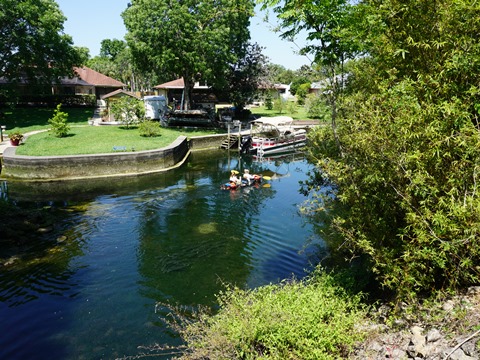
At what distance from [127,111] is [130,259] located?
23.1m

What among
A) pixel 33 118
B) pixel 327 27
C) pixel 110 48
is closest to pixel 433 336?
pixel 327 27

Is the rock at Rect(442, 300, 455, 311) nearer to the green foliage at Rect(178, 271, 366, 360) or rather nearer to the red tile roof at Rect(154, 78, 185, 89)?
the green foliage at Rect(178, 271, 366, 360)

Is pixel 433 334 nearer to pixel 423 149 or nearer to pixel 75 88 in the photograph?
pixel 423 149

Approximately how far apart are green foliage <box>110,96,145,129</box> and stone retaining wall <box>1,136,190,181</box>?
9.91 meters

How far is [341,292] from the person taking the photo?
7.80 metres

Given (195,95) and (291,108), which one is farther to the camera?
(291,108)

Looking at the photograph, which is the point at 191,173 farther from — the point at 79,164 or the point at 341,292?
the point at 341,292

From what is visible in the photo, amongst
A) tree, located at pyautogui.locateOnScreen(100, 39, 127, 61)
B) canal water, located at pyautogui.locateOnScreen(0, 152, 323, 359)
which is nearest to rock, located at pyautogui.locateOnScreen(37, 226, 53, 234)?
canal water, located at pyautogui.locateOnScreen(0, 152, 323, 359)

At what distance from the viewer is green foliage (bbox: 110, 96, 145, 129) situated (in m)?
32.6

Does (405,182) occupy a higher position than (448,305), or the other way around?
(405,182)

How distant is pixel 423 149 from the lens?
5934 mm

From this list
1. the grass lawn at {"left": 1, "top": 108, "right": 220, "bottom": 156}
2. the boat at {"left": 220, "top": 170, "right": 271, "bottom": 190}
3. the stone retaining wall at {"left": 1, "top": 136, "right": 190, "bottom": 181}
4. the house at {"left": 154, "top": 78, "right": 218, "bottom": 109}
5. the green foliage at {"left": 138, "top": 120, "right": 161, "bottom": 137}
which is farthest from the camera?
the house at {"left": 154, "top": 78, "right": 218, "bottom": 109}

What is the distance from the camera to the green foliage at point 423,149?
18.3ft

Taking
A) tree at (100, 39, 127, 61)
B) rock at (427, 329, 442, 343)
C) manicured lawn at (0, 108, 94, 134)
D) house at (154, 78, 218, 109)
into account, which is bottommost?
rock at (427, 329, 442, 343)
